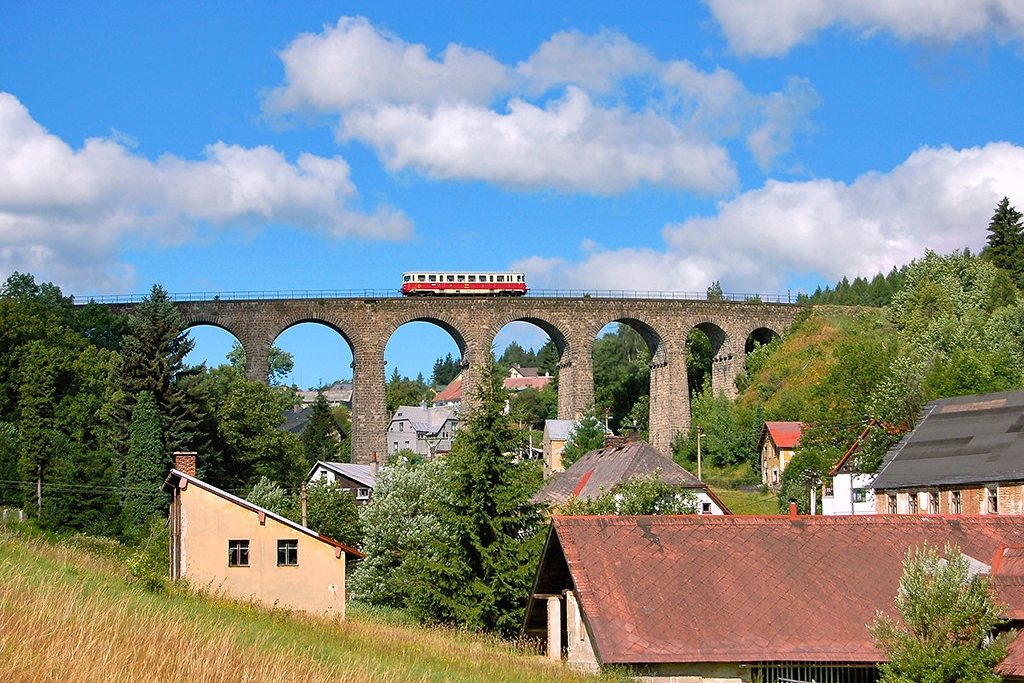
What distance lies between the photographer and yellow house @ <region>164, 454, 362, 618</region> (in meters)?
28.8

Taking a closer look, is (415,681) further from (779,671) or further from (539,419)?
(539,419)

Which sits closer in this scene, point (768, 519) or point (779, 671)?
point (779, 671)

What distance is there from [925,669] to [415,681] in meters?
6.63

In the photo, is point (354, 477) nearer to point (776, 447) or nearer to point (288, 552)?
point (776, 447)

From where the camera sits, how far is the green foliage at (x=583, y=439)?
62344 millimetres

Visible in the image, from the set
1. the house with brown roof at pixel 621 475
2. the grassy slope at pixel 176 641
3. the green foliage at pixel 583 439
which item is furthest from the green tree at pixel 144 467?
the grassy slope at pixel 176 641

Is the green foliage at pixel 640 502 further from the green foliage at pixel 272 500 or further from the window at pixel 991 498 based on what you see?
the green foliage at pixel 272 500

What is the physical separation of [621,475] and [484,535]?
14.2 meters

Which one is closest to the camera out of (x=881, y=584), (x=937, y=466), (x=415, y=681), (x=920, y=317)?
(x=415, y=681)

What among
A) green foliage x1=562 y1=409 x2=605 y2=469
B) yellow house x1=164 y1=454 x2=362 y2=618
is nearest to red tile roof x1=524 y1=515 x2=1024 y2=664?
yellow house x1=164 y1=454 x2=362 y2=618

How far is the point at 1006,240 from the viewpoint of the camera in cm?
8031

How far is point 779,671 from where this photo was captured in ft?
54.0

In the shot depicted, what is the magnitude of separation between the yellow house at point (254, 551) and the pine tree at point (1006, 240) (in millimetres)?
61864

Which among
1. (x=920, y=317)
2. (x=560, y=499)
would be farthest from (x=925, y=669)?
(x=920, y=317)
